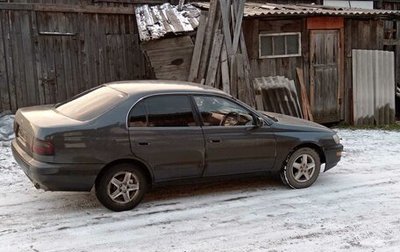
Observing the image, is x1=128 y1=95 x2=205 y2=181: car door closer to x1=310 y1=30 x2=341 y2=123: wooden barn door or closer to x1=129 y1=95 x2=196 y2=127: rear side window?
x1=129 y1=95 x2=196 y2=127: rear side window

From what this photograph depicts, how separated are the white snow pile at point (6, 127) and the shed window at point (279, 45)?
5480 mm

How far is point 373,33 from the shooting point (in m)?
11.4

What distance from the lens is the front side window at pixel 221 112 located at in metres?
5.77

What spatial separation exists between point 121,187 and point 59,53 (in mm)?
5350

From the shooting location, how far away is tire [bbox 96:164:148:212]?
17.0 feet

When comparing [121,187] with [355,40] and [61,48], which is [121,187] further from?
[355,40]

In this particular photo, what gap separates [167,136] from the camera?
543 centimetres

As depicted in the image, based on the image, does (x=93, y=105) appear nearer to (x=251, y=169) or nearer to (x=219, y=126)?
(x=219, y=126)

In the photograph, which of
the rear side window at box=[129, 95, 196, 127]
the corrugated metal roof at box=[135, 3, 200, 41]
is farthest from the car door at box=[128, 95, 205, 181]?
the corrugated metal roof at box=[135, 3, 200, 41]

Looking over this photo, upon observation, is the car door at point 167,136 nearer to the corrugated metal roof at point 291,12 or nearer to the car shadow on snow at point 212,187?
the car shadow on snow at point 212,187

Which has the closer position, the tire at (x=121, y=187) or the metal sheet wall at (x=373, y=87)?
the tire at (x=121, y=187)

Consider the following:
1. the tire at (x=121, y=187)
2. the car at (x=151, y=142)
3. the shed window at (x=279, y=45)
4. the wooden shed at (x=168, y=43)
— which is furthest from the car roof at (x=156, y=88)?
the shed window at (x=279, y=45)

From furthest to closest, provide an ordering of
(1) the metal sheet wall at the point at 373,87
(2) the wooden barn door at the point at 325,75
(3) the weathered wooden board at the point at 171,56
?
(1) the metal sheet wall at the point at 373,87 < (2) the wooden barn door at the point at 325,75 < (3) the weathered wooden board at the point at 171,56

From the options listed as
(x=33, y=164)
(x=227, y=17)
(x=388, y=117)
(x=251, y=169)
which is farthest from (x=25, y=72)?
(x=388, y=117)
